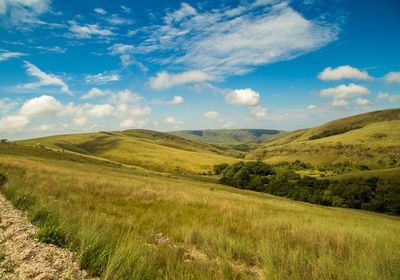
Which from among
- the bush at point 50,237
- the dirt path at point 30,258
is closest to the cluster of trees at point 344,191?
the bush at point 50,237

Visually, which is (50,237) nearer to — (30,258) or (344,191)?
(30,258)

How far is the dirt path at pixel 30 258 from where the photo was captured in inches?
109

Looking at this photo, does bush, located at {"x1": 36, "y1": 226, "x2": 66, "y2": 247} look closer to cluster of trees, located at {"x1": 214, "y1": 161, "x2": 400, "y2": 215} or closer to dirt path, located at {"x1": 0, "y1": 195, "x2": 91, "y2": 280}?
dirt path, located at {"x1": 0, "y1": 195, "x2": 91, "y2": 280}

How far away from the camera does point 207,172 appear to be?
413ft

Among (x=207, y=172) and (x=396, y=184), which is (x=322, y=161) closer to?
(x=396, y=184)

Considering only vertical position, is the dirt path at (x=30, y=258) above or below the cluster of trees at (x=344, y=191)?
above

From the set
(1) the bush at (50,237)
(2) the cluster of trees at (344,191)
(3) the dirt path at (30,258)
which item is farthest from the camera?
(2) the cluster of trees at (344,191)

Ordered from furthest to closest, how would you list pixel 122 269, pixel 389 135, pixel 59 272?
pixel 389 135
pixel 122 269
pixel 59 272

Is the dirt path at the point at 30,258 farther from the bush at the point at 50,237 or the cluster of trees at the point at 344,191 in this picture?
the cluster of trees at the point at 344,191

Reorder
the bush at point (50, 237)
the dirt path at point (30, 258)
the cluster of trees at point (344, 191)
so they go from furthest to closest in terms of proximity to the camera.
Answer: the cluster of trees at point (344, 191), the bush at point (50, 237), the dirt path at point (30, 258)

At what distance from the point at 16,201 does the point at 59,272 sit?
5.27 metres

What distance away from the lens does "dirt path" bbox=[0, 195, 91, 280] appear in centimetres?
278

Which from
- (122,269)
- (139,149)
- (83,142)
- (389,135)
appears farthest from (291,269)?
(389,135)

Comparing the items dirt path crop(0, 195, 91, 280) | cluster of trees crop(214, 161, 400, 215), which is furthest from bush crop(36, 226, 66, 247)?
cluster of trees crop(214, 161, 400, 215)
